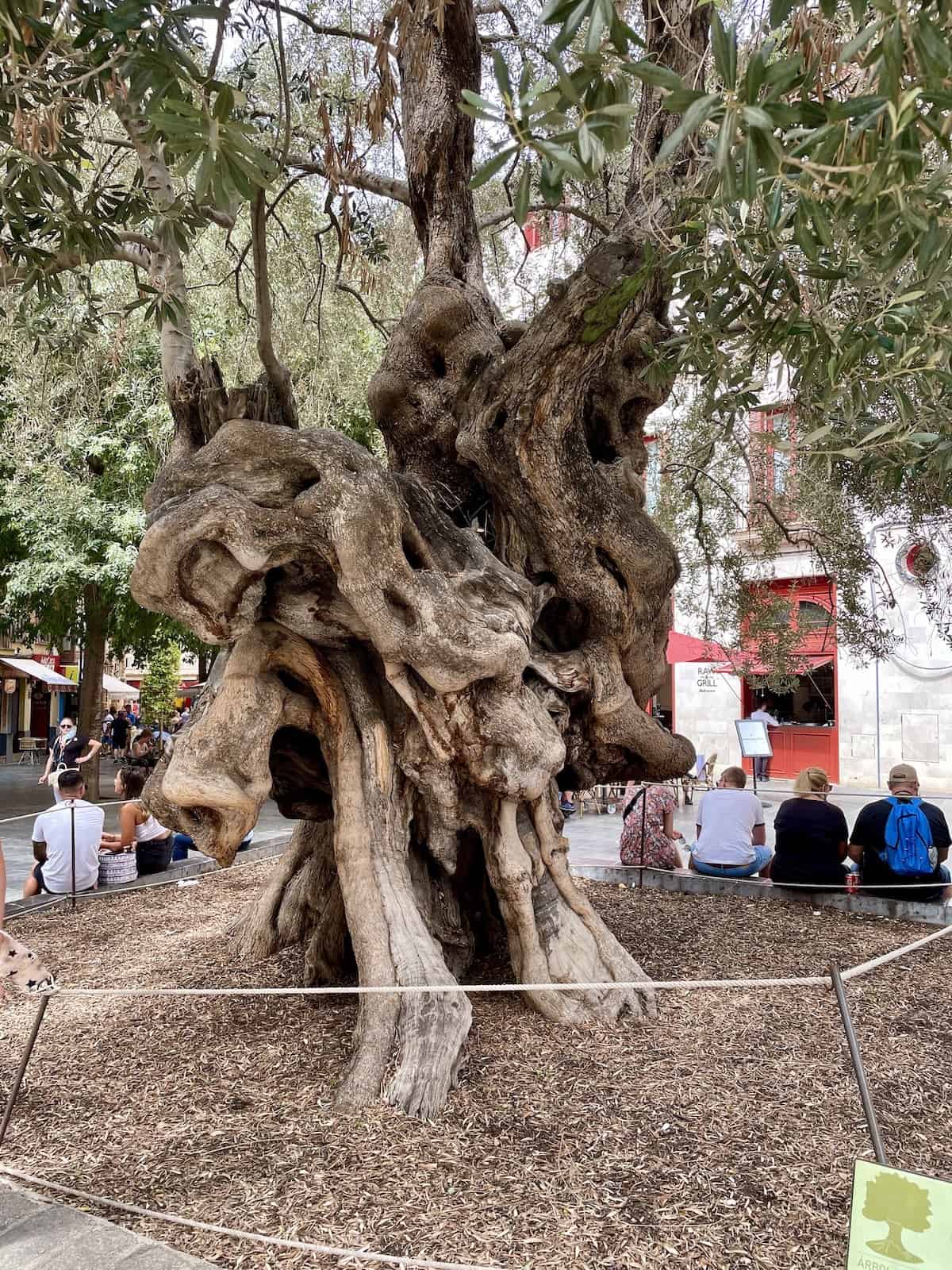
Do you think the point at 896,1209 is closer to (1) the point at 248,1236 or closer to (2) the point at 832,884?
(1) the point at 248,1236

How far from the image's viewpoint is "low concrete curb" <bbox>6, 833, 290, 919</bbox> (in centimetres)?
709

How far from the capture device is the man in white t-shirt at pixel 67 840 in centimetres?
697

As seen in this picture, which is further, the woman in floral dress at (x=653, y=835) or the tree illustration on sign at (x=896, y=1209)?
the woman in floral dress at (x=653, y=835)

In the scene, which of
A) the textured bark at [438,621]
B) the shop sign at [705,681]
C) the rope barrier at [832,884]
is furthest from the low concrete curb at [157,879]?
the shop sign at [705,681]

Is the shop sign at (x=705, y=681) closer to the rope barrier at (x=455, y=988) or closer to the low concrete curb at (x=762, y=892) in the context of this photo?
the low concrete curb at (x=762, y=892)

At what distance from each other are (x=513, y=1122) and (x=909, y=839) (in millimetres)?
4289

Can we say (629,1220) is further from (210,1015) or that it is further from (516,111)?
(516,111)

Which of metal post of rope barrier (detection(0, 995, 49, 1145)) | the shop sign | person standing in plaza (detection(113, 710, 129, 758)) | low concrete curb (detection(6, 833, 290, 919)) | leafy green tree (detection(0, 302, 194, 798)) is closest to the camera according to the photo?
metal post of rope barrier (detection(0, 995, 49, 1145))

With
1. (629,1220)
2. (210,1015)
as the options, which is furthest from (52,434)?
(629,1220)

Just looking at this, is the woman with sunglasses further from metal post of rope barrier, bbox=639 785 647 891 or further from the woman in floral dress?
metal post of rope barrier, bbox=639 785 647 891

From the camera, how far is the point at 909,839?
21.5ft

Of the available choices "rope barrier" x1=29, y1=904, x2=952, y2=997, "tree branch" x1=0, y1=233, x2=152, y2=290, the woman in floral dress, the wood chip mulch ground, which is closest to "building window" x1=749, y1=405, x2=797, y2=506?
the woman in floral dress

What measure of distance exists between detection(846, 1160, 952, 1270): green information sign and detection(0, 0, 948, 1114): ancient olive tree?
1.11 meters

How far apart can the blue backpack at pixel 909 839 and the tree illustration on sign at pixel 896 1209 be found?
472 cm
